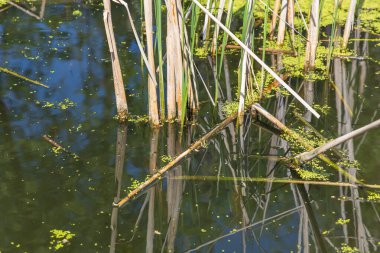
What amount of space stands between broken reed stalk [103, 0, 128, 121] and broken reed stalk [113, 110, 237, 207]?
48 centimetres

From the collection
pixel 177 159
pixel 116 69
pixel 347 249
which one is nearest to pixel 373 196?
pixel 347 249

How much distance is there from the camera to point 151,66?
3.40 meters

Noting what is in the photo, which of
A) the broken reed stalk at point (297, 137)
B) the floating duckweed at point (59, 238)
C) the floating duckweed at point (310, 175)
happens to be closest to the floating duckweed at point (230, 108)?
the broken reed stalk at point (297, 137)

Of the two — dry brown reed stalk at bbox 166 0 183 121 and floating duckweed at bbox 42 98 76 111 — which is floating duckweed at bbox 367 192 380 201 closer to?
dry brown reed stalk at bbox 166 0 183 121

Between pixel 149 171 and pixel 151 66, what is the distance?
0.53m

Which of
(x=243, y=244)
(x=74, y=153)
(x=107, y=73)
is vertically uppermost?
(x=107, y=73)

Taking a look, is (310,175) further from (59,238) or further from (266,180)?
(59,238)

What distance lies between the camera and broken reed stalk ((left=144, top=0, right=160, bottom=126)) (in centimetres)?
331

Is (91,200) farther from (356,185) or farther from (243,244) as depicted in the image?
(356,185)

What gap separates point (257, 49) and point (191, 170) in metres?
1.71

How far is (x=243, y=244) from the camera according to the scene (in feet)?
9.21

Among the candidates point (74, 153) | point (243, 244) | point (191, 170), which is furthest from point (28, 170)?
point (243, 244)

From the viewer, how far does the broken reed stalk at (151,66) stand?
3.31 meters

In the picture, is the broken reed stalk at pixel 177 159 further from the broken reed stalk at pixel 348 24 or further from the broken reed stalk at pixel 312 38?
the broken reed stalk at pixel 348 24
